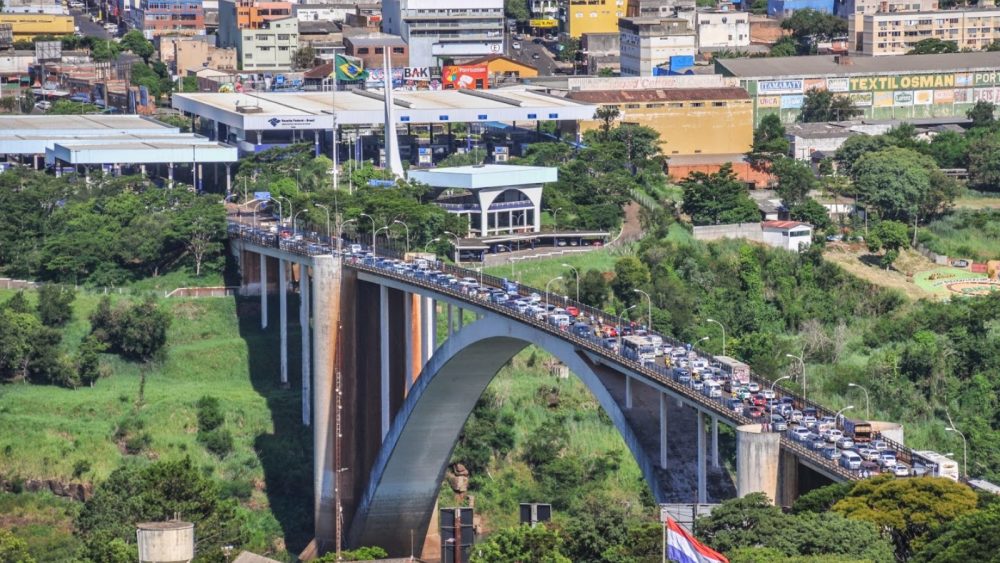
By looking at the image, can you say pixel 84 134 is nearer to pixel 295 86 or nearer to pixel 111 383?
pixel 295 86

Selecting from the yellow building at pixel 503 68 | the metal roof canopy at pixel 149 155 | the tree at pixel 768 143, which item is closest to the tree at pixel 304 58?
the yellow building at pixel 503 68

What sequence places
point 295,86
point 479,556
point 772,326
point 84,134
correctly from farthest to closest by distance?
1. point 295,86
2. point 84,134
3. point 772,326
4. point 479,556

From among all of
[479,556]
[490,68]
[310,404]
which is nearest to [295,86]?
[490,68]

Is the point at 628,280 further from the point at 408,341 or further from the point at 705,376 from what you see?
the point at 705,376

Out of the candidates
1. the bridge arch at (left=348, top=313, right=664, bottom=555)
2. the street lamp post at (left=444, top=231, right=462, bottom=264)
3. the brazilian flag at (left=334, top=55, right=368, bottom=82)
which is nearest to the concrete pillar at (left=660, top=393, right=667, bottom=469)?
the bridge arch at (left=348, top=313, right=664, bottom=555)

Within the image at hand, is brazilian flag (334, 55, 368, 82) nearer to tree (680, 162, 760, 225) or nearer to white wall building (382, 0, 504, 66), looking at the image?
white wall building (382, 0, 504, 66)
